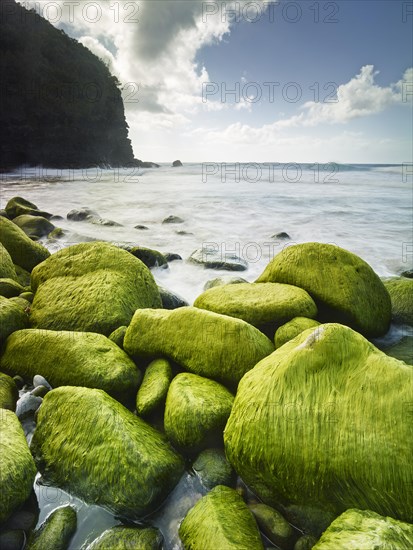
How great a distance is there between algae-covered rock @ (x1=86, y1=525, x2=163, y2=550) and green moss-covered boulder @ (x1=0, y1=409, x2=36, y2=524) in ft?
1.45

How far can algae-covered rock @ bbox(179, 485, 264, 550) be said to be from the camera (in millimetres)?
1615

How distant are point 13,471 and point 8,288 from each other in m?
2.63

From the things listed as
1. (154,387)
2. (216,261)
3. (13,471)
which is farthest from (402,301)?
(13,471)

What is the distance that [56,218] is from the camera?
36.6 feet

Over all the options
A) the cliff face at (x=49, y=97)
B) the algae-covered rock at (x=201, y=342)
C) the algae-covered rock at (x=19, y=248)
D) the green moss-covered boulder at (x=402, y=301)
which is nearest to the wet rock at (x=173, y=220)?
the algae-covered rock at (x=19, y=248)

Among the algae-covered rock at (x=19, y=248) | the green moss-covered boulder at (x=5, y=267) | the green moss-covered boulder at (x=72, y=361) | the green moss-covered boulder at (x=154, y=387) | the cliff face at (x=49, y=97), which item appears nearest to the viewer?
the green moss-covered boulder at (x=154, y=387)

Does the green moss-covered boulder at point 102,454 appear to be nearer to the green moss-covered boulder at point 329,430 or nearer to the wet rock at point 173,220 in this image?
the green moss-covered boulder at point 329,430

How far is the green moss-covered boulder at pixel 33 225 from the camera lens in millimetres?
8648

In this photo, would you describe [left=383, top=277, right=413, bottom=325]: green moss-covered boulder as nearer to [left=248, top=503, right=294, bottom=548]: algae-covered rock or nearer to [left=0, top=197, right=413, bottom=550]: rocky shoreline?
[left=0, top=197, right=413, bottom=550]: rocky shoreline

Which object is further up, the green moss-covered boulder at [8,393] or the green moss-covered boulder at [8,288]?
the green moss-covered boulder at [8,288]

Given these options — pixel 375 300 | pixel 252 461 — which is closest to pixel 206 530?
pixel 252 461

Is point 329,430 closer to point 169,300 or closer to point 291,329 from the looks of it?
point 291,329

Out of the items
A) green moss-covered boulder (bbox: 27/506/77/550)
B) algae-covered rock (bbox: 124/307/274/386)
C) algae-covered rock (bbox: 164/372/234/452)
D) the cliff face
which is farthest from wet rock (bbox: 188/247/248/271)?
the cliff face

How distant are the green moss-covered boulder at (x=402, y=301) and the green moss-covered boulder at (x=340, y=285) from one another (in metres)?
0.30
